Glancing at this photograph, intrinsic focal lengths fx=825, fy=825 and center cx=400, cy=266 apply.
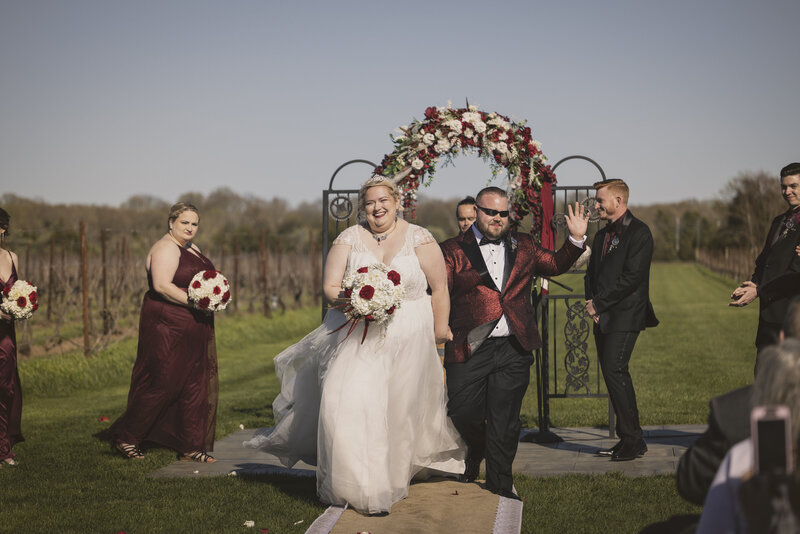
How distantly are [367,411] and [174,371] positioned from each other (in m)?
2.65

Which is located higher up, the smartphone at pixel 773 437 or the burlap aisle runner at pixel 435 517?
the smartphone at pixel 773 437

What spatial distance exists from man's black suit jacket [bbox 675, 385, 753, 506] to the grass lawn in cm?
276

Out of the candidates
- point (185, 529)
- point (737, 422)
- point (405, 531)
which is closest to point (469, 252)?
point (405, 531)

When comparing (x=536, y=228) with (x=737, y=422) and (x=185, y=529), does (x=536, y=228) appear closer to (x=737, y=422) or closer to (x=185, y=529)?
(x=185, y=529)

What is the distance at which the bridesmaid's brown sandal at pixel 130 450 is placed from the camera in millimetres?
7723

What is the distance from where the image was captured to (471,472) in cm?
676

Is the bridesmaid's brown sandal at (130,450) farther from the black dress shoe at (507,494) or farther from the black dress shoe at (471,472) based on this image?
the black dress shoe at (507,494)

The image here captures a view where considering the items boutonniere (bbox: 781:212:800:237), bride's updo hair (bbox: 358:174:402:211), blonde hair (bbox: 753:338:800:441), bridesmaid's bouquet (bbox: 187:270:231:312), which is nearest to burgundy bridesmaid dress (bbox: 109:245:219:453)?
bridesmaid's bouquet (bbox: 187:270:231:312)

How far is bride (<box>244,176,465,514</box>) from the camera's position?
5766 mm

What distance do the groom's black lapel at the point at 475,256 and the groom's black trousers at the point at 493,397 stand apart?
470 mm

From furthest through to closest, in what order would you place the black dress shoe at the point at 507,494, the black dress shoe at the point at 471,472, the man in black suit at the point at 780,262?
the black dress shoe at the point at 471,472 → the man in black suit at the point at 780,262 → the black dress shoe at the point at 507,494

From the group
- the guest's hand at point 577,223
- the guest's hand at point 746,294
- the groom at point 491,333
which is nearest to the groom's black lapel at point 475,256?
the groom at point 491,333

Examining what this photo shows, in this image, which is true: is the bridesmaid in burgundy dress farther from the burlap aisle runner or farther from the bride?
the burlap aisle runner

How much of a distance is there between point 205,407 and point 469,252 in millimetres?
3019
